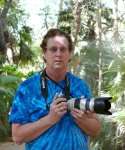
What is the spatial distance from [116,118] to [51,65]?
4.33 metres

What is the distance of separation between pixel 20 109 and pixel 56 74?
31 centimetres

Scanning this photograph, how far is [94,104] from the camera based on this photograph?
2.38 metres

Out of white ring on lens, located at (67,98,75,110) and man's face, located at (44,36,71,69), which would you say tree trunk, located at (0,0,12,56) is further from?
white ring on lens, located at (67,98,75,110)

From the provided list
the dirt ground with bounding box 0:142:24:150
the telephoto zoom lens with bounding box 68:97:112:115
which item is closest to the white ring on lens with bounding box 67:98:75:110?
the telephoto zoom lens with bounding box 68:97:112:115

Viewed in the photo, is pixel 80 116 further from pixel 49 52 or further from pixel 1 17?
pixel 1 17

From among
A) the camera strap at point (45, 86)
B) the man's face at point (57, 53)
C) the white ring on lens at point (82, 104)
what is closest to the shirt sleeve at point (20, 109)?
the camera strap at point (45, 86)

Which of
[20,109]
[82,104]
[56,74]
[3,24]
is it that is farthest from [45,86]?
[3,24]

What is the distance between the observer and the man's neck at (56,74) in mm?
2664

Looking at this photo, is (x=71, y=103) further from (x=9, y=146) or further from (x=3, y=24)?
(x=3, y=24)

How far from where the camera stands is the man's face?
8.65 ft

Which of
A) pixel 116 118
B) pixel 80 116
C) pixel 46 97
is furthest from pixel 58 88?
pixel 116 118

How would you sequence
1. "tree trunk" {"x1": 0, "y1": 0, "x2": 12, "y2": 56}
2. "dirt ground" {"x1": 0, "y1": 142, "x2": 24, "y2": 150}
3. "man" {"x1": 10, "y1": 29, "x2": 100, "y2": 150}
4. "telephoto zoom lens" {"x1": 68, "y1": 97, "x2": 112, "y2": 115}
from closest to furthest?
"telephoto zoom lens" {"x1": 68, "y1": 97, "x2": 112, "y2": 115}, "man" {"x1": 10, "y1": 29, "x2": 100, "y2": 150}, "dirt ground" {"x1": 0, "y1": 142, "x2": 24, "y2": 150}, "tree trunk" {"x1": 0, "y1": 0, "x2": 12, "y2": 56}

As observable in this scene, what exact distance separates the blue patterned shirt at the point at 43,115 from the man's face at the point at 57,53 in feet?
0.37

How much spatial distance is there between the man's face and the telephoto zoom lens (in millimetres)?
287
